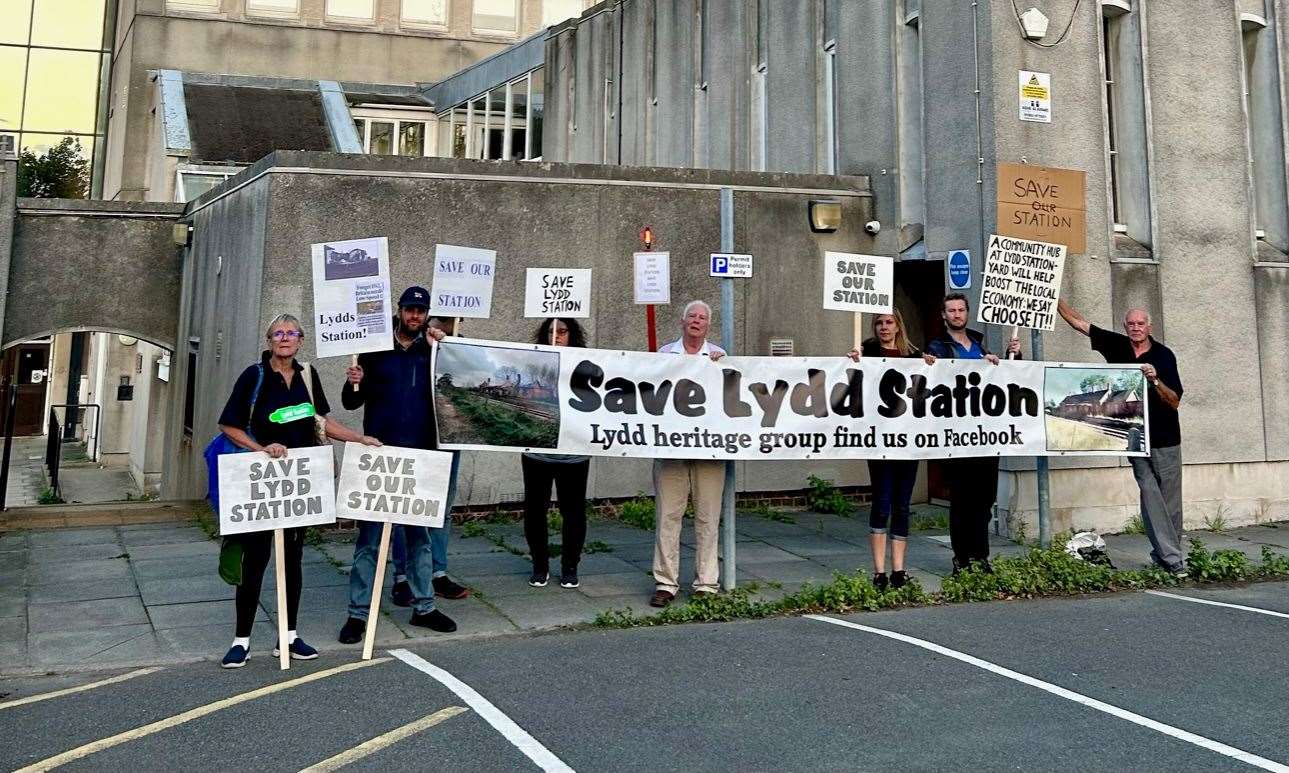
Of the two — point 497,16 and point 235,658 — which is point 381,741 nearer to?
point 235,658

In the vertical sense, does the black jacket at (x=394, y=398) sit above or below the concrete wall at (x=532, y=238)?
below

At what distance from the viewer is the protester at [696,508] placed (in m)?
7.66

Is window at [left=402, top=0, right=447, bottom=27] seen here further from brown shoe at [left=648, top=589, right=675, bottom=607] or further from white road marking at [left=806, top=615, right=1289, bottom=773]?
white road marking at [left=806, top=615, right=1289, bottom=773]

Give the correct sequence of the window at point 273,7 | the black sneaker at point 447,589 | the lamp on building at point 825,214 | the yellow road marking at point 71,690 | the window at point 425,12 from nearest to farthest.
Answer: the yellow road marking at point 71,690
the black sneaker at point 447,589
the lamp on building at point 825,214
the window at point 273,7
the window at point 425,12

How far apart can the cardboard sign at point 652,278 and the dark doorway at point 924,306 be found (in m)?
5.47

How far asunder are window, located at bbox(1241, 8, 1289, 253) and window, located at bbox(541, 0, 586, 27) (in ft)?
75.0

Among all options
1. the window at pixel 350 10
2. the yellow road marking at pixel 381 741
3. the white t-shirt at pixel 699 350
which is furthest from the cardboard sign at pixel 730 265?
the window at pixel 350 10

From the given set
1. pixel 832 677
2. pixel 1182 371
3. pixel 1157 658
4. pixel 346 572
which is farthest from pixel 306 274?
pixel 1182 371

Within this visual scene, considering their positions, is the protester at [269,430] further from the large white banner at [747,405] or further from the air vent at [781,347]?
the air vent at [781,347]

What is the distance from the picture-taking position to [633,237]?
1207 cm

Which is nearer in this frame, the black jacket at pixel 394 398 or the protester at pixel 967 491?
the black jacket at pixel 394 398

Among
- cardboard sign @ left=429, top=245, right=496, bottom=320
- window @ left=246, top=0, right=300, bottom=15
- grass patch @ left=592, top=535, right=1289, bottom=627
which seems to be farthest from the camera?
window @ left=246, top=0, right=300, bottom=15

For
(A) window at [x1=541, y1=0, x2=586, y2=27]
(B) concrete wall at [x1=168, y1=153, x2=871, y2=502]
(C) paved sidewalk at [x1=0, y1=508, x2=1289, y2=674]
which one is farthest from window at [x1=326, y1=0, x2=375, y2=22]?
(C) paved sidewalk at [x1=0, y1=508, x2=1289, y2=674]

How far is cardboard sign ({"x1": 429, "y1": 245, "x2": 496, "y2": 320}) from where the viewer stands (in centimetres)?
837
